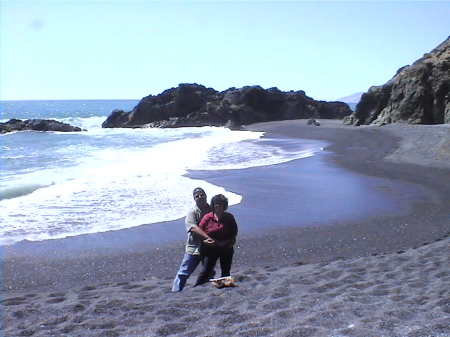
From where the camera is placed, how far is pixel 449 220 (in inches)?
403

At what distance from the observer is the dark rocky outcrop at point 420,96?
35.3 m

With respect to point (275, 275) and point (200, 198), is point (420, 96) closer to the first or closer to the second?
point (275, 275)

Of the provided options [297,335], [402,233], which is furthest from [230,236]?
[402,233]

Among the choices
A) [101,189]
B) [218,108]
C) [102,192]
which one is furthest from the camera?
[218,108]

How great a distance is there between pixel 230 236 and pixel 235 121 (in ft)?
160

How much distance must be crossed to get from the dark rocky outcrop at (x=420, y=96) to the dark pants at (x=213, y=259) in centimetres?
3033

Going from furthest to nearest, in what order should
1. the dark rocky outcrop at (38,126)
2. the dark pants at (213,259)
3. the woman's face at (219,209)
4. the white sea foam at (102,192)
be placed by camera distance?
the dark rocky outcrop at (38,126) → the white sea foam at (102,192) → the dark pants at (213,259) → the woman's face at (219,209)

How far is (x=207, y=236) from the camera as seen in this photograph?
6184 mm

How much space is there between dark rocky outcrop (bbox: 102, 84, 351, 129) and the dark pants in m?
48.5

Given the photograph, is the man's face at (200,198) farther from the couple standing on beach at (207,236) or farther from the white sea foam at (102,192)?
the white sea foam at (102,192)

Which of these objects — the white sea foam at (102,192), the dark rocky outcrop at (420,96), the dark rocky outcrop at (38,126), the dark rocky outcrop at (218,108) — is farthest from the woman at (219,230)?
the dark rocky outcrop at (218,108)

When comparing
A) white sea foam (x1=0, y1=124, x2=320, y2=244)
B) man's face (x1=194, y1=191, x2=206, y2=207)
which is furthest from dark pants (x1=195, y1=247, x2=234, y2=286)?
white sea foam (x1=0, y1=124, x2=320, y2=244)

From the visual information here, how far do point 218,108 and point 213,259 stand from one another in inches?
1997

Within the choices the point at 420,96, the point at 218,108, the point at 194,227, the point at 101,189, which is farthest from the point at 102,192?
the point at 218,108
